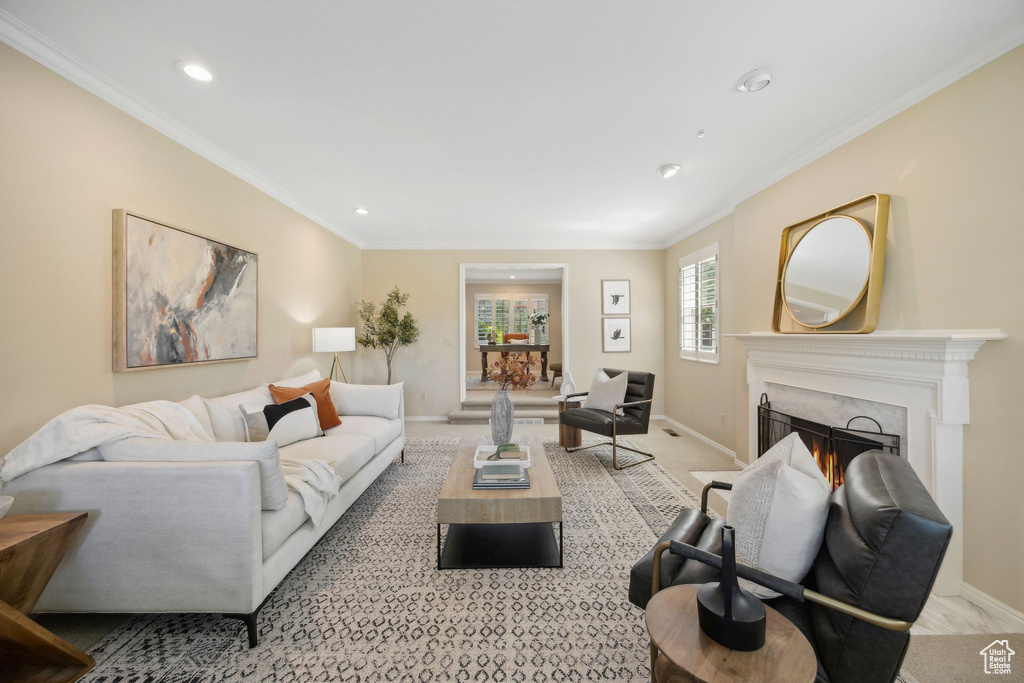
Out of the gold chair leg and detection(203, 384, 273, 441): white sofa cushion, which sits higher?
detection(203, 384, 273, 441): white sofa cushion

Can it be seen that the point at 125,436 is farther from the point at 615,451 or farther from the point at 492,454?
the point at 615,451

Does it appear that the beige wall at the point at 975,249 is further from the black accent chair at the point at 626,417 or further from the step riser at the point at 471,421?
the step riser at the point at 471,421

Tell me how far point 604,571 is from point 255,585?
1710 millimetres

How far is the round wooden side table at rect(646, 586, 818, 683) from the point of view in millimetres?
953

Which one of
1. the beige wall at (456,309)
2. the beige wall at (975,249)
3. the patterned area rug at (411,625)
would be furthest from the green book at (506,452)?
the beige wall at (456,309)

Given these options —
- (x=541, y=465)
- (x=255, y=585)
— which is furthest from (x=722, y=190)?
(x=255, y=585)

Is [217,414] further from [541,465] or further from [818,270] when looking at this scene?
[818,270]

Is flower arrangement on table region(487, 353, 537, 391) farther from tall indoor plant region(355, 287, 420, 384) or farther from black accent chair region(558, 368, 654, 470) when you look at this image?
tall indoor plant region(355, 287, 420, 384)

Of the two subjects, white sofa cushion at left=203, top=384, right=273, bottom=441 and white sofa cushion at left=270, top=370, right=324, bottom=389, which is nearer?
white sofa cushion at left=203, top=384, right=273, bottom=441

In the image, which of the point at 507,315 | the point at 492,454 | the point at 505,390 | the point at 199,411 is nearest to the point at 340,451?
the point at 199,411

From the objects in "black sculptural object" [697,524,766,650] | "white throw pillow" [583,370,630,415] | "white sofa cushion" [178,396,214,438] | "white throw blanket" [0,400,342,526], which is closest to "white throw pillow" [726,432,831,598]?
"black sculptural object" [697,524,766,650]

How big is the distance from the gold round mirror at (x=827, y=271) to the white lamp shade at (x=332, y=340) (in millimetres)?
4167

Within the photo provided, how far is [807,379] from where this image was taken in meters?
2.96

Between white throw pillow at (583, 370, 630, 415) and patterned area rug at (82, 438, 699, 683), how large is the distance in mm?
1654
